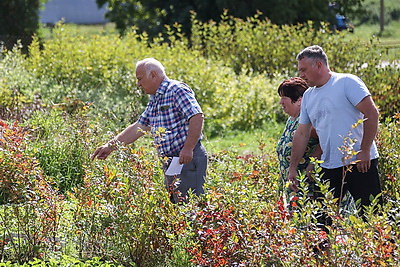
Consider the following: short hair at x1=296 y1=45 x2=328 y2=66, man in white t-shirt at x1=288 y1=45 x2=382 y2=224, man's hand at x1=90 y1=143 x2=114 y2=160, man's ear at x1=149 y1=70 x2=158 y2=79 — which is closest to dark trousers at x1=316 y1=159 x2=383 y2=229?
man in white t-shirt at x1=288 y1=45 x2=382 y2=224

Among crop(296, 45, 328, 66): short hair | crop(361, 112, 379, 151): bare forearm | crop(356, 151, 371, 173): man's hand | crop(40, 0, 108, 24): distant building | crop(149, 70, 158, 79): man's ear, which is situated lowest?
crop(40, 0, 108, 24): distant building

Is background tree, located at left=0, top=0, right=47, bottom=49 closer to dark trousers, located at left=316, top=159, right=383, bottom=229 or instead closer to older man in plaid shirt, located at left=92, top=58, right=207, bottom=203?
older man in plaid shirt, located at left=92, top=58, right=207, bottom=203

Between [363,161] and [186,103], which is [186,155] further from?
[363,161]

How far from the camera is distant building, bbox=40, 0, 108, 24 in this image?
42.3m

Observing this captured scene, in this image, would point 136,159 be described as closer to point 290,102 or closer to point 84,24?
point 290,102

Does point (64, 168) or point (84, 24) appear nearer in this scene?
point (64, 168)

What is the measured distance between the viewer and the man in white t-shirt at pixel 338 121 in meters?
5.54

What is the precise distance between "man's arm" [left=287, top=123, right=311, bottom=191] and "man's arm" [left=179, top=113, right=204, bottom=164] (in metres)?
0.72

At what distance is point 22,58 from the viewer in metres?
13.5

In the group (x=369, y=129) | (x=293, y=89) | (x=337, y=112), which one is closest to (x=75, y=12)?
(x=293, y=89)

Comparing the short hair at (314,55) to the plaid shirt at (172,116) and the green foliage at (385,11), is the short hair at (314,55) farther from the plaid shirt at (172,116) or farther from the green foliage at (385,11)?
the green foliage at (385,11)

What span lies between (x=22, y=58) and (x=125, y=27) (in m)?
13.1

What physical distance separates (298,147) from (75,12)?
3933 centimetres

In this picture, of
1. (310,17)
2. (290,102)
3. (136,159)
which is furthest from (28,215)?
(310,17)
